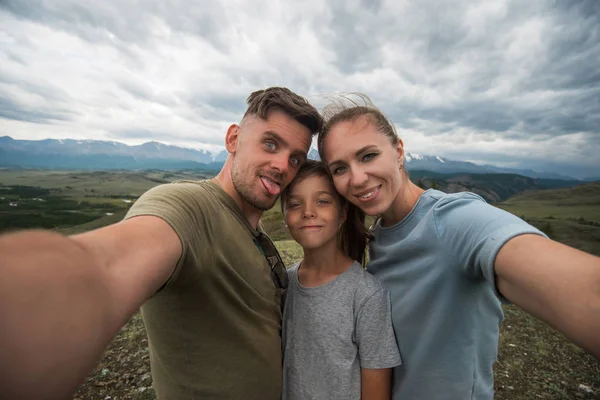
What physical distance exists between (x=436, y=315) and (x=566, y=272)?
1.07 m

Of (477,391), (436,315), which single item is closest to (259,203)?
(436,315)

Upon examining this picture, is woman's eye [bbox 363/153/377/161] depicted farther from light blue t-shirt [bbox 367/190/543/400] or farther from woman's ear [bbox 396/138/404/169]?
Result: light blue t-shirt [bbox 367/190/543/400]

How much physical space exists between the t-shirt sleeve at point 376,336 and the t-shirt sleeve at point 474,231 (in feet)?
2.80

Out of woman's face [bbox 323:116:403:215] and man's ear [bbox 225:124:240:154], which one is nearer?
woman's face [bbox 323:116:403:215]

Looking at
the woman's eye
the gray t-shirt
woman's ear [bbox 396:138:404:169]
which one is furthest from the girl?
woman's ear [bbox 396:138:404:169]

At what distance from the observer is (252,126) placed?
3.20 metres

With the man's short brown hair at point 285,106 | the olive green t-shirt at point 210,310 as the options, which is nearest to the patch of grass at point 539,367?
the olive green t-shirt at point 210,310

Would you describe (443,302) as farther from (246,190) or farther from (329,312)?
(246,190)

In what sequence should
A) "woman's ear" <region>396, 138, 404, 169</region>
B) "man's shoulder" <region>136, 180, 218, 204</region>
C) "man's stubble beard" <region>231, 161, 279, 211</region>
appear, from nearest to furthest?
"man's shoulder" <region>136, 180, 218, 204</region>
"man's stubble beard" <region>231, 161, 279, 211</region>
"woman's ear" <region>396, 138, 404, 169</region>

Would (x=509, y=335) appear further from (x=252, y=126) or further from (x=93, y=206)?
(x=93, y=206)

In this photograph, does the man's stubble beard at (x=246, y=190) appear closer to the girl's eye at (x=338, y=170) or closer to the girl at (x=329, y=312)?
the girl at (x=329, y=312)

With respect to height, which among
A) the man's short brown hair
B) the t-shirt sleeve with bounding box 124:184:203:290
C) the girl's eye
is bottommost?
the t-shirt sleeve with bounding box 124:184:203:290

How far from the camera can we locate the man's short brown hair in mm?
3148

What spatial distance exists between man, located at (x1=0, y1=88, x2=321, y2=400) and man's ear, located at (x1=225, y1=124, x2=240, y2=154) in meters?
0.02
